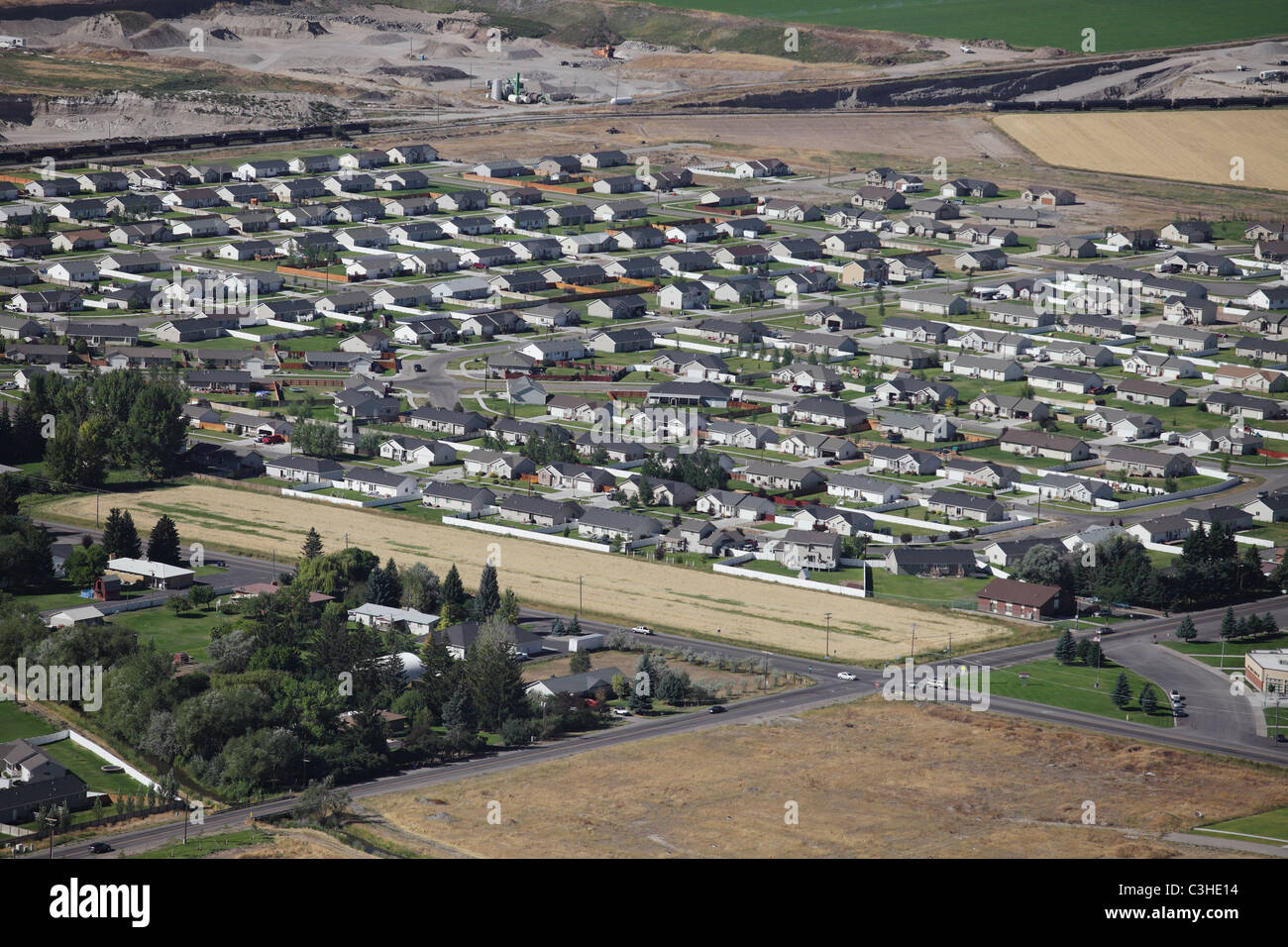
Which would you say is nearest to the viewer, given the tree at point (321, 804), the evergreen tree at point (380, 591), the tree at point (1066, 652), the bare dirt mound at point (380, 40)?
the tree at point (321, 804)

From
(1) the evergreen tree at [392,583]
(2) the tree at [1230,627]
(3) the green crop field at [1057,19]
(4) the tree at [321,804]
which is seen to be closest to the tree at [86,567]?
(1) the evergreen tree at [392,583]

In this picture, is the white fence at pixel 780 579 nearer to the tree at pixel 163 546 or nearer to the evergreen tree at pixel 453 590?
the evergreen tree at pixel 453 590

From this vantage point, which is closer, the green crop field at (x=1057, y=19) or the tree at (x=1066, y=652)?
the tree at (x=1066, y=652)

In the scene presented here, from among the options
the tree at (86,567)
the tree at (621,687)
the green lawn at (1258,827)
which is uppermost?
the tree at (86,567)

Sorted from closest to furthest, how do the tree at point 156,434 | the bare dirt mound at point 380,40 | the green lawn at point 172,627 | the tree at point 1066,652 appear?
the green lawn at point 172,627, the tree at point 1066,652, the tree at point 156,434, the bare dirt mound at point 380,40

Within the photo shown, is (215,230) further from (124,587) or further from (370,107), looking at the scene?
(124,587)

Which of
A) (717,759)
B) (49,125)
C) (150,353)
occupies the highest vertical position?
(49,125)

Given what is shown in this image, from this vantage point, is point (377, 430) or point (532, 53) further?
point (532, 53)
